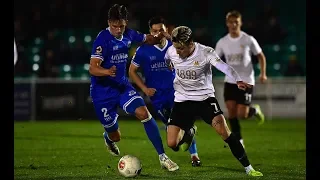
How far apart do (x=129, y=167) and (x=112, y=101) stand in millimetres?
1668

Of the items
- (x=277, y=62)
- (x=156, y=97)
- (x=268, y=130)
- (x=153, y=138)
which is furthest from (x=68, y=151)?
(x=277, y=62)

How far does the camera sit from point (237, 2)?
79.3 feet

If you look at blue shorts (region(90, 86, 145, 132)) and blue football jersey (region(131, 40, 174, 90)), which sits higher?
blue football jersey (region(131, 40, 174, 90))

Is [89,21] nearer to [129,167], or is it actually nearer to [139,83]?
[139,83]

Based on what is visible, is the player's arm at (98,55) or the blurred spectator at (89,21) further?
the blurred spectator at (89,21)

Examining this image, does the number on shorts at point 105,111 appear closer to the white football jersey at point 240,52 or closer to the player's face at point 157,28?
A: the player's face at point 157,28

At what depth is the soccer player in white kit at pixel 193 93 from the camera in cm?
882

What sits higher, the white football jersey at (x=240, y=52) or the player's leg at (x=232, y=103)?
the white football jersey at (x=240, y=52)

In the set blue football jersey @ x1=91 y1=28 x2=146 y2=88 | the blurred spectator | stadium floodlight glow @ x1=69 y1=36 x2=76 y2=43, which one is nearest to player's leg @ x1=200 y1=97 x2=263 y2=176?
blue football jersey @ x1=91 y1=28 x2=146 y2=88

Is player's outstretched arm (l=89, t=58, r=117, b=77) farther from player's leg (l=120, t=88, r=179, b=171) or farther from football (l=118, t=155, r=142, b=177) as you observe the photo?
football (l=118, t=155, r=142, b=177)

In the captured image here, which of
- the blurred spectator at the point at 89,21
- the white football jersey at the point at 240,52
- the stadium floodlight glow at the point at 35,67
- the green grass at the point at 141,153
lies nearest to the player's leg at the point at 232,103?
the white football jersey at the point at 240,52

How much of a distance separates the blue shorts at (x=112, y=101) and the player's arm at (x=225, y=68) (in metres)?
1.38

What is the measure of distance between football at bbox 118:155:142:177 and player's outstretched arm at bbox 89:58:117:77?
3.66 ft

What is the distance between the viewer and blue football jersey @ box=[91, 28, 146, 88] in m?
9.73
